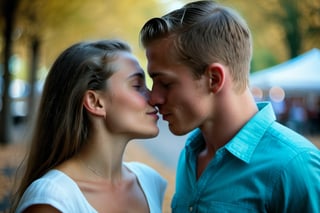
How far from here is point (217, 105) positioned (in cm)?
159

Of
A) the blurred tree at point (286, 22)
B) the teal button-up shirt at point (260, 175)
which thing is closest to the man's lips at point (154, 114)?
the teal button-up shirt at point (260, 175)

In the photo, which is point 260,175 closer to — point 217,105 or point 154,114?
point 217,105

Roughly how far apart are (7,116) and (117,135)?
10069mm

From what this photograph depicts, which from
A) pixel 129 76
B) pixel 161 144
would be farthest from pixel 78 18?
pixel 129 76

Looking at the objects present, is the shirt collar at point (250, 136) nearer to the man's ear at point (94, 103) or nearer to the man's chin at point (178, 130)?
the man's chin at point (178, 130)

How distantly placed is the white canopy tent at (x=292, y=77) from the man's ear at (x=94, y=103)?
23.6ft

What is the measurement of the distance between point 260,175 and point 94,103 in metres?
0.76

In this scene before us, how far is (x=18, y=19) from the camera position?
11922mm

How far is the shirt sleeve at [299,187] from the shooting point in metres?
1.35

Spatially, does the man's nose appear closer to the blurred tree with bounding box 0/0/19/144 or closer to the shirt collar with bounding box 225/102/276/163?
the shirt collar with bounding box 225/102/276/163

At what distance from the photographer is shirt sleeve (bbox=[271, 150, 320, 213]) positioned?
1353 mm

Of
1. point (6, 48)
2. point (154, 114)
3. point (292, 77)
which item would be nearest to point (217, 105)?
point (154, 114)

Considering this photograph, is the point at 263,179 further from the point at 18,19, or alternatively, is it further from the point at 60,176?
the point at 18,19

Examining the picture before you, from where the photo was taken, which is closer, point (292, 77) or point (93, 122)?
point (93, 122)
